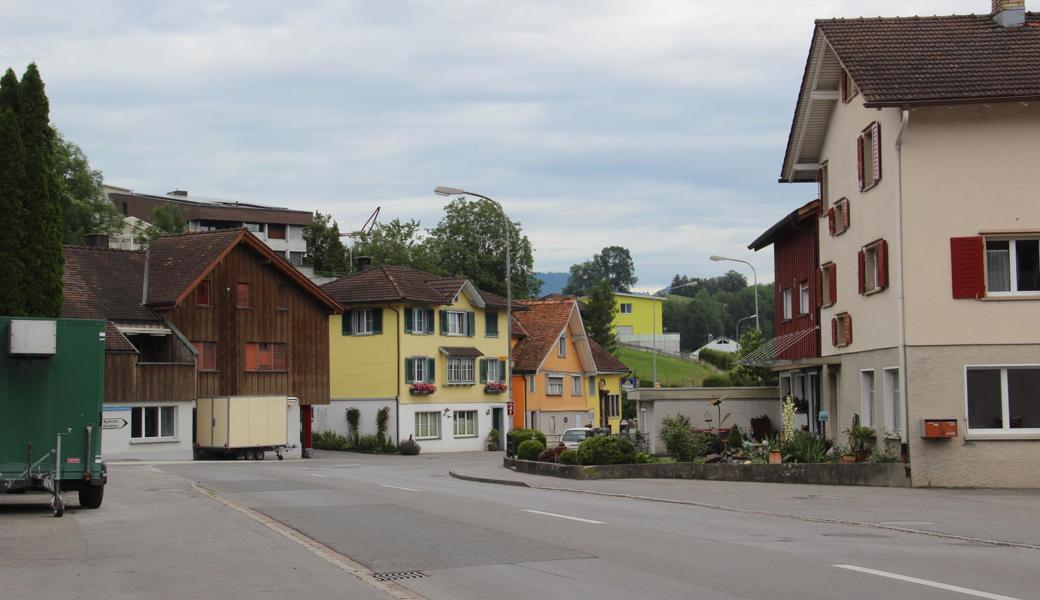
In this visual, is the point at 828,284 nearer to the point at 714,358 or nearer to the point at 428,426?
the point at 428,426

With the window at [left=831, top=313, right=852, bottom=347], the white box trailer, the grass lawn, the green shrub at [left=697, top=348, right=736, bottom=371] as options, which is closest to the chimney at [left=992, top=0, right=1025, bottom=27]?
the window at [left=831, top=313, right=852, bottom=347]

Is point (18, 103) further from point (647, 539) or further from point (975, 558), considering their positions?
point (975, 558)

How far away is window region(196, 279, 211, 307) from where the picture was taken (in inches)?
2077

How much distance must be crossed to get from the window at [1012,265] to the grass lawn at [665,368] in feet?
252

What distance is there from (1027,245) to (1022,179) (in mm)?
1409

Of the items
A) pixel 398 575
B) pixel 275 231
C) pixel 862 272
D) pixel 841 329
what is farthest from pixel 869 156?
pixel 275 231

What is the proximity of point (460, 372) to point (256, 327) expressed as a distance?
13.5 metres

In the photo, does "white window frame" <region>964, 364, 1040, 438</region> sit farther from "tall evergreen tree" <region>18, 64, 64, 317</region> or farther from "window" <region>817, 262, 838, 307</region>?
"tall evergreen tree" <region>18, 64, 64, 317</region>

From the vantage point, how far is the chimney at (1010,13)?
27.5m

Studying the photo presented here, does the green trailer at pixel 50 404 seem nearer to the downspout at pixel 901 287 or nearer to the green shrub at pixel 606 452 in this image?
the green shrub at pixel 606 452

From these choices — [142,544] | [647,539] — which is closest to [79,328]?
[142,544]

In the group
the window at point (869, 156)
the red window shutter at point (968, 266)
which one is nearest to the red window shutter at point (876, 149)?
the window at point (869, 156)

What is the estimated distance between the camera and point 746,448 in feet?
100

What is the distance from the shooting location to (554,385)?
2830 inches
